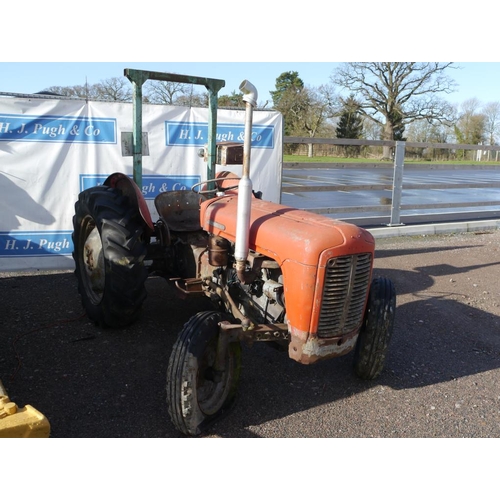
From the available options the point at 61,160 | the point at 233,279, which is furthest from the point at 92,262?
the point at 61,160

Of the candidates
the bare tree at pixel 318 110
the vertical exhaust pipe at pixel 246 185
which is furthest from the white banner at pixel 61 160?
the bare tree at pixel 318 110

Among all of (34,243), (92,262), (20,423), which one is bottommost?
(34,243)

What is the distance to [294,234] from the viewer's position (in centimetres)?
305

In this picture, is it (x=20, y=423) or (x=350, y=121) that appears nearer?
(x=20, y=423)

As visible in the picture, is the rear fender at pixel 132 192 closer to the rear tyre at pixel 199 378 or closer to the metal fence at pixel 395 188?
the rear tyre at pixel 199 378

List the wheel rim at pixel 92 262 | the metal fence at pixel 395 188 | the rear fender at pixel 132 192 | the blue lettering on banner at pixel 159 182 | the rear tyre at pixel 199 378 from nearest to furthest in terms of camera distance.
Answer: the rear tyre at pixel 199 378
the rear fender at pixel 132 192
the wheel rim at pixel 92 262
the blue lettering on banner at pixel 159 182
the metal fence at pixel 395 188

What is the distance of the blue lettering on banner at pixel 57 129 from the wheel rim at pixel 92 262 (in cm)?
227

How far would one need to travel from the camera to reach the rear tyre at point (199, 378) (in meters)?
2.90

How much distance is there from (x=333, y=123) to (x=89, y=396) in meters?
40.3

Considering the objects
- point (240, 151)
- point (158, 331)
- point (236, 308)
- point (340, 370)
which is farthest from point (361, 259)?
point (158, 331)

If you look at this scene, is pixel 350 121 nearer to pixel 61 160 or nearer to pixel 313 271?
pixel 61 160

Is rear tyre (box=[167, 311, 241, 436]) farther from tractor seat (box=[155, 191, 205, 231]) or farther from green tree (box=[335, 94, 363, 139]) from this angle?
green tree (box=[335, 94, 363, 139])

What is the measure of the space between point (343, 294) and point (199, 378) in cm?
101

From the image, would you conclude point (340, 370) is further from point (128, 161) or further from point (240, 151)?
point (128, 161)
